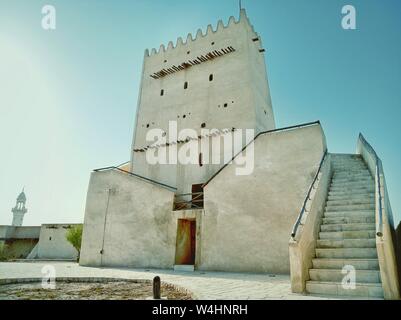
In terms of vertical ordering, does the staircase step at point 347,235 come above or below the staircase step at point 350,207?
below

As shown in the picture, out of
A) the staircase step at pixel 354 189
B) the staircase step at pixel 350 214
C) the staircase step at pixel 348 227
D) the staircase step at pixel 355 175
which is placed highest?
the staircase step at pixel 355 175

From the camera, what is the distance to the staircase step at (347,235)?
5969mm

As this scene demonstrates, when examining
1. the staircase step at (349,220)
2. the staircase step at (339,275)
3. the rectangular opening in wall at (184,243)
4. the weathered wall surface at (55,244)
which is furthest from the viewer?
the weathered wall surface at (55,244)

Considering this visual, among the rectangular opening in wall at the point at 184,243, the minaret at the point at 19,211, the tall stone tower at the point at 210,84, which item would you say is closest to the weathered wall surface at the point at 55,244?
the tall stone tower at the point at 210,84

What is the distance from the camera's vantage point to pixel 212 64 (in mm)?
18625

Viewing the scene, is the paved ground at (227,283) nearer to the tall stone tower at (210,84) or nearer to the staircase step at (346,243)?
the staircase step at (346,243)

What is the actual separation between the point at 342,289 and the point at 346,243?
1412mm

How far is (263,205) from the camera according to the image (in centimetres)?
1121

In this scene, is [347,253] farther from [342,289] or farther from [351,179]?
[351,179]

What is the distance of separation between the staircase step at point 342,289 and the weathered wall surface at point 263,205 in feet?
17.5

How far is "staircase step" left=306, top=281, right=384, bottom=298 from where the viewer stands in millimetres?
4637

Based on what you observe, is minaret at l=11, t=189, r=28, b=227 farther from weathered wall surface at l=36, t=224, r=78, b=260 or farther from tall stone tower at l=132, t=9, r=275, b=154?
tall stone tower at l=132, t=9, r=275, b=154
